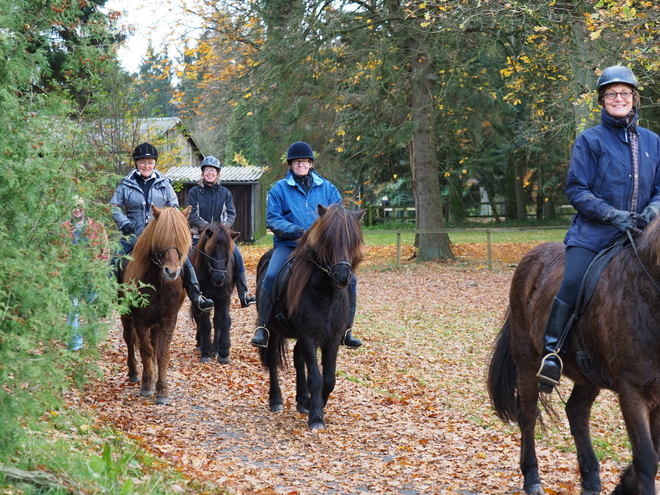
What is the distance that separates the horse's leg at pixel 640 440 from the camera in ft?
14.5

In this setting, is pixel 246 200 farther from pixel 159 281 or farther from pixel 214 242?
pixel 159 281

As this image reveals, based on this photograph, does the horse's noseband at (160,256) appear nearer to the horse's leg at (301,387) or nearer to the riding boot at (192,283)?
the riding boot at (192,283)

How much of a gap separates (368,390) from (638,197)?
496 centimetres

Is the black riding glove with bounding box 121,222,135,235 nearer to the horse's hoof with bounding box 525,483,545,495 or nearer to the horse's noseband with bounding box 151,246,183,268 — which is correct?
the horse's noseband with bounding box 151,246,183,268

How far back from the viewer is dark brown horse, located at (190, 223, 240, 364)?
10617mm

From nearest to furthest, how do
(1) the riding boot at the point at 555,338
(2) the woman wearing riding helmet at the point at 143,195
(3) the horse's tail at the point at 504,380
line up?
(1) the riding boot at the point at 555,338 → (3) the horse's tail at the point at 504,380 → (2) the woman wearing riding helmet at the point at 143,195

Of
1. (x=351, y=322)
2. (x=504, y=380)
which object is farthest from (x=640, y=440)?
(x=351, y=322)

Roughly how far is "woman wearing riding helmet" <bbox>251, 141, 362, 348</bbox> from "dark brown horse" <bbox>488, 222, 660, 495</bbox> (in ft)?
7.43

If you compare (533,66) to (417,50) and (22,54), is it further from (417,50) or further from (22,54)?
(22,54)

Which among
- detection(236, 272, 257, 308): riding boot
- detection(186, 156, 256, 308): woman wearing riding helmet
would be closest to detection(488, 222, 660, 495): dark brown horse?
detection(236, 272, 257, 308): riding boot

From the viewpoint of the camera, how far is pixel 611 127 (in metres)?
5.11

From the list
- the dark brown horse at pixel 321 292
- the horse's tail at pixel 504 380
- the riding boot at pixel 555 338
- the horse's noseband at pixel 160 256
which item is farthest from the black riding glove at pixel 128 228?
the riding boot at pixel 555 338

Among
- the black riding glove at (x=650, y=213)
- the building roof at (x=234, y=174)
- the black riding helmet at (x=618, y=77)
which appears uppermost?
the building roof at (x=234, y=174)

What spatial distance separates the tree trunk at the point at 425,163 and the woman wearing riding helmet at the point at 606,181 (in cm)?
1623
